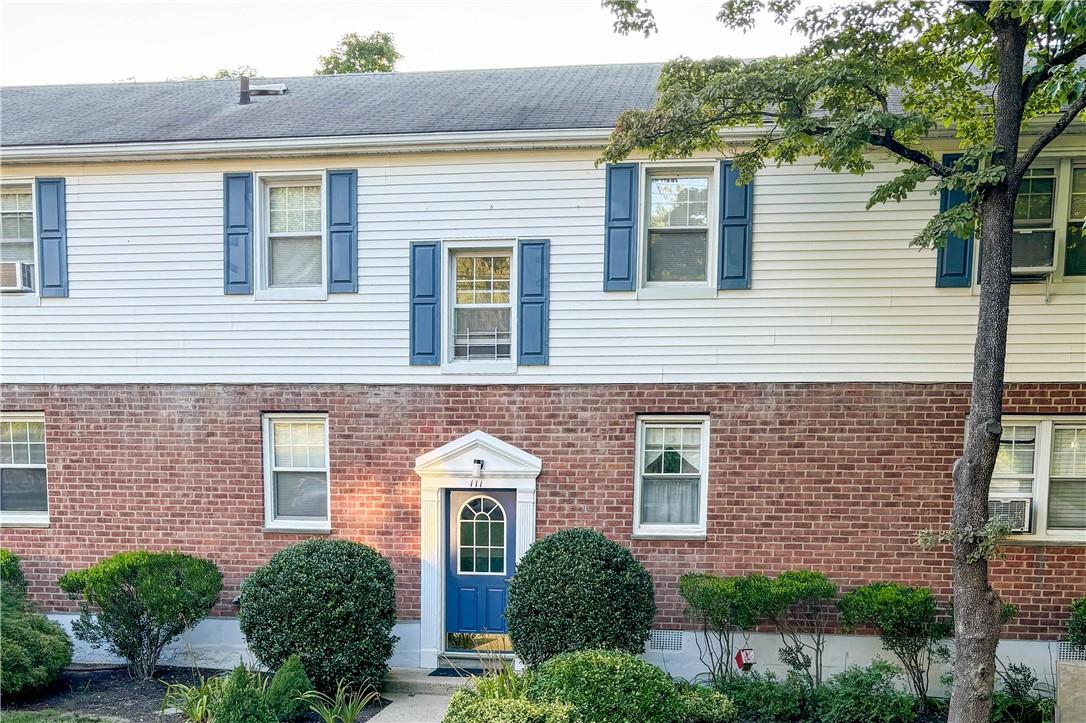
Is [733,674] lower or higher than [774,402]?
lower

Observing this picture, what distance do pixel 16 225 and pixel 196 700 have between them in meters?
6.54

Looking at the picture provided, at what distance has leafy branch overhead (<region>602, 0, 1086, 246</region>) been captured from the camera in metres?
5.52

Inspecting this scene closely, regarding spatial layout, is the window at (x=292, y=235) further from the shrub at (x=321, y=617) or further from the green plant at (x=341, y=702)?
the green plant at (x=341, y=702)

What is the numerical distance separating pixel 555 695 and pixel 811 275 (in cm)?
519

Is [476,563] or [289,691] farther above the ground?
[476,563]

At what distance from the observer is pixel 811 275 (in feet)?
24.1

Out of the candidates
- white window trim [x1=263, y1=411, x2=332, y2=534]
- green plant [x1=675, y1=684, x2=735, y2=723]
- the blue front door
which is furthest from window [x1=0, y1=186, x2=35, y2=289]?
green plant [x1=675, y1=684, x2=735, y2=723]

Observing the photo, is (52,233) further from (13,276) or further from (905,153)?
(905,153)

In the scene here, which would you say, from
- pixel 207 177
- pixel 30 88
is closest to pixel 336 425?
pixel 207 177

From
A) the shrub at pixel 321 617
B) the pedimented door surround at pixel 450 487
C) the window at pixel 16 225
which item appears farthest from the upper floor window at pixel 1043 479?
the window at pixel 16 225

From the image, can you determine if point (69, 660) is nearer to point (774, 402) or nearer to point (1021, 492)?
point (774, 402)

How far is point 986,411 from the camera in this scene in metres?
5.48

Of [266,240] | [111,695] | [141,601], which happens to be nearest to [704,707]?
[141,601]

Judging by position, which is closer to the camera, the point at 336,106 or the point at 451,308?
the point at 451,308
